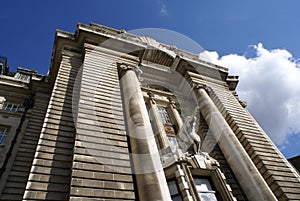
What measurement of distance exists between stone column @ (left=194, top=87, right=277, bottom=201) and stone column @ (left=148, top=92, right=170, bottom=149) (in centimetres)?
372

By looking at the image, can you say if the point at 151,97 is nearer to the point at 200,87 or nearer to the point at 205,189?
the point at 200,87

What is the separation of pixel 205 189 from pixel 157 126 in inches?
219

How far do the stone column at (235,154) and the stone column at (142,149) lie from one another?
6.03 m

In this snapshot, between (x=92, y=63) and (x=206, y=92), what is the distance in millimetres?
10091

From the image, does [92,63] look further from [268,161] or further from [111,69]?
[268,161]

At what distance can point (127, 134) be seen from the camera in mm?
11234

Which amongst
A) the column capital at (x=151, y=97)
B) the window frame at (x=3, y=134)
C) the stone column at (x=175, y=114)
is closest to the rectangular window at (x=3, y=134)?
the window frame at (x=3, y=134)

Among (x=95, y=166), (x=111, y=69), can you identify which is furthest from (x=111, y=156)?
(x=111, y=69)

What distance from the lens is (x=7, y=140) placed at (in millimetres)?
14445

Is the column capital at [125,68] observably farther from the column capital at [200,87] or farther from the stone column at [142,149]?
the column capital at [200,87]

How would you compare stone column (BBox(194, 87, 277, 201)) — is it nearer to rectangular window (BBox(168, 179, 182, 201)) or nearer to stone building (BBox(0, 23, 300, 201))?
stone building (BBox(0, 23, 300, 201))

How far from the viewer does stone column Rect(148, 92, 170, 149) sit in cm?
1434

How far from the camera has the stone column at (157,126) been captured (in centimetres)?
1434

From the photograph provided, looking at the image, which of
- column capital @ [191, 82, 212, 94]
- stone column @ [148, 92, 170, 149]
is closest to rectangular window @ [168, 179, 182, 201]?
stone column @ [148, 92, 170, 149]
